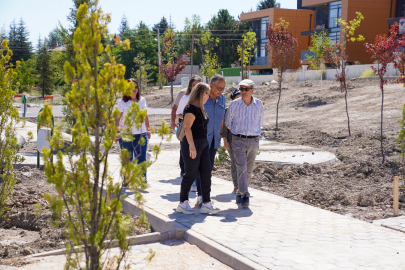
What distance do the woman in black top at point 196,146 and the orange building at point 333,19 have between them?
3189 cm

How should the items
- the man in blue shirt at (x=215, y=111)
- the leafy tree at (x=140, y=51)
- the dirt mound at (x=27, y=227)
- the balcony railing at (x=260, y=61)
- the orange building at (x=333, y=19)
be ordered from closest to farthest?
the dirt mound at (x=27, y=227) < the man in blue shirt at (x=215, y=111) < the orange building at (x=333, y=19) < the balcony railing at (x=260, y=61) < the leafy tree at (x=140, y=51)

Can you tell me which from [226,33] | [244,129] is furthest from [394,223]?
[226,33]

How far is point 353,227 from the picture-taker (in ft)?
18.2

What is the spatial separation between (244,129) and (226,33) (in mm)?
59387

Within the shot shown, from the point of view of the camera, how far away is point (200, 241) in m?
4.90

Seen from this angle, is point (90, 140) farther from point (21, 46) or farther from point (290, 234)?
point (21, 46)

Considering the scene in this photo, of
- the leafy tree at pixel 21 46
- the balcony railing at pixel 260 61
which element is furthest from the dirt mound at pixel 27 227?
the leafy tree at pixel 21 46

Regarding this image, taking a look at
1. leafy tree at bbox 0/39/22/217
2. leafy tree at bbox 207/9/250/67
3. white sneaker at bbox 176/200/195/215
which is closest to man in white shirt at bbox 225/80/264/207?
white sneaker at bbox 176/200/195/215

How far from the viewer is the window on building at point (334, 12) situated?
45.0 m

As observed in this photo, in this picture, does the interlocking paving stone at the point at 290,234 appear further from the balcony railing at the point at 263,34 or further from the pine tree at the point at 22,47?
the pine tree at the point at 22,47

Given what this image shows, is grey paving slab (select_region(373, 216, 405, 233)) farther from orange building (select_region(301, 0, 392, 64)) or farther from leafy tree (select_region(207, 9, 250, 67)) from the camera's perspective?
leafy tree (select_region(207, 9, 250, 67))

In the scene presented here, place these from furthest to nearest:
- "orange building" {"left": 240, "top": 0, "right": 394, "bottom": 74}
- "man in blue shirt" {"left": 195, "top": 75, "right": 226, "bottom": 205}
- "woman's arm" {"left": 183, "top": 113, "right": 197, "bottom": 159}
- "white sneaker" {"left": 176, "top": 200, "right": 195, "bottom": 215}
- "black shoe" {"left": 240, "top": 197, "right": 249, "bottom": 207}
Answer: "orange building" {"left": 240, "top": 0, "right": 394, "bottom": 74}, "man in blue shirt" {"left": 195, "top": 75, "right": 226, "bottom": 205}, "black shoe" {"left": 240, "top": 197, "right": 249, "bottom": 207}, "white sneaker" {"left": 176, "top": 200, "right": 195, "bottom": 215}, "woman's arm" {"left": 183, "top": 113, "right": 197, "bottom": 159}

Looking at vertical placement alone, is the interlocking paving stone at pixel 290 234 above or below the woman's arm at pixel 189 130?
below

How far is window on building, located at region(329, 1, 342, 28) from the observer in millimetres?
44969
